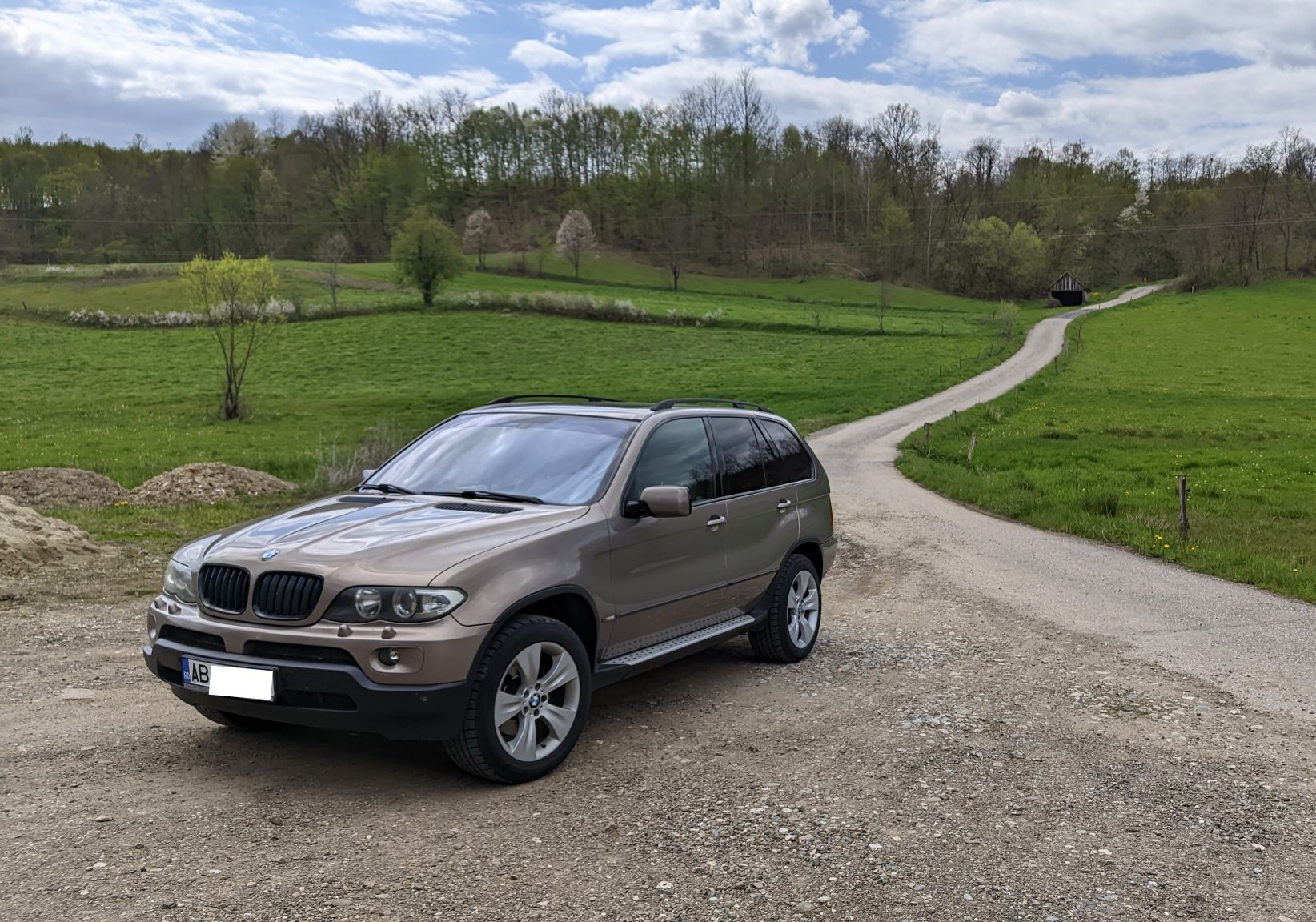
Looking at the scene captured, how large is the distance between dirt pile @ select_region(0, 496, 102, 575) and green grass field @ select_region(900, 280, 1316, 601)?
1209cm

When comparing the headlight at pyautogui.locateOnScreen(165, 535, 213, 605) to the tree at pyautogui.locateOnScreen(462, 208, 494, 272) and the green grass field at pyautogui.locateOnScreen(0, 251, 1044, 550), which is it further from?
the tree at pyautogui.locateOnScreen(462, 208, 494, 272)

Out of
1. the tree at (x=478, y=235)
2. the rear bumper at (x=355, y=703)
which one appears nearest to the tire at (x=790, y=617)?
the rear bumper at (x=355, y=703)

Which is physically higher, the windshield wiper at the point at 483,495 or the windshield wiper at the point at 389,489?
the windshield wiper at the point at 483,495

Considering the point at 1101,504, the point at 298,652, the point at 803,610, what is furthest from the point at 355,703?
the point at 1101,504

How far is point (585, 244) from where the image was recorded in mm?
96562

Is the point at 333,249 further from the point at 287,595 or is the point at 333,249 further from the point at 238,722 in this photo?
the point at 287,595

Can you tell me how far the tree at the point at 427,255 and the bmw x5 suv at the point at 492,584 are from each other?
5843 centimetres

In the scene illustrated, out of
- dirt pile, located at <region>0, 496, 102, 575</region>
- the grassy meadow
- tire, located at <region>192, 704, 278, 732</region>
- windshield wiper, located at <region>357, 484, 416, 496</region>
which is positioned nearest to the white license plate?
tire, located at <region>192, 704, 278, 732</region>

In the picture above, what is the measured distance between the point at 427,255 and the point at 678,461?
59.7 m

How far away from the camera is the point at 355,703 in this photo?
13.9 feet

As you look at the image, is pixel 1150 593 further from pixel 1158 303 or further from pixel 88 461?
pixel 1158 303

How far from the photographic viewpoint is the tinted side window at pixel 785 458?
23.1 ft

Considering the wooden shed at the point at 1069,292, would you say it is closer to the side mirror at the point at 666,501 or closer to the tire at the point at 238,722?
the side mirror at the point at 666,501

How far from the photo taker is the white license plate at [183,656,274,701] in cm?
436
